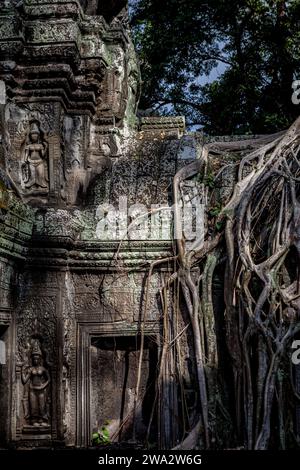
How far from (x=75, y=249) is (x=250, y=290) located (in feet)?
5.50

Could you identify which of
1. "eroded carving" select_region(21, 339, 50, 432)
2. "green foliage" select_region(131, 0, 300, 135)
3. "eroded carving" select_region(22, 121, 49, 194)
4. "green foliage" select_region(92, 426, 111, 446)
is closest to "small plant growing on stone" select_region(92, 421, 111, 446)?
"green foliage" select_region(92, 426, 111, 446)

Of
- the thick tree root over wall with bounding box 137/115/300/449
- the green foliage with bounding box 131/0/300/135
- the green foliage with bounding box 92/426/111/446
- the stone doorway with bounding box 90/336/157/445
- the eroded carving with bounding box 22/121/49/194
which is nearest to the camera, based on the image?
the thick tree root over wall with bounding box 137/115/300/449

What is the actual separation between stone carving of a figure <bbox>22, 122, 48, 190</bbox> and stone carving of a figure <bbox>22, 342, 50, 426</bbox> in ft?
5.25

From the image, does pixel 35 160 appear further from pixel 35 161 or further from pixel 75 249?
pixel 75 249

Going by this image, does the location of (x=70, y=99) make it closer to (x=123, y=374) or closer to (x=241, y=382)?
(x=123, y=374)

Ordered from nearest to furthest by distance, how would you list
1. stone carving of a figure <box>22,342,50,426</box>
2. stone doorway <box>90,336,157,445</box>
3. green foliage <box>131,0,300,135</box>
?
stone carving of a figure <box>22,342,50,426</box>, stone doorway <box>90,336,157,445</box>, green foliage <box>131,0,300,135</box>

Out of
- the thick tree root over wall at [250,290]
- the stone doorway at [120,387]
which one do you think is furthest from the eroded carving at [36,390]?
the thick tree root over wall at [250,290]

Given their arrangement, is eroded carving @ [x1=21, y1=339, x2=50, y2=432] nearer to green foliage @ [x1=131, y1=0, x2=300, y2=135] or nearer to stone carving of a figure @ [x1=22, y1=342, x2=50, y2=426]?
stone carving of a figure @ [x1=22, y1=342, x2=50, y2=426]

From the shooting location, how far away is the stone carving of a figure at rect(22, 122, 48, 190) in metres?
7.06

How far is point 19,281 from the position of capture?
21.7 feet

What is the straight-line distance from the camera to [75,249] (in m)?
6.78
